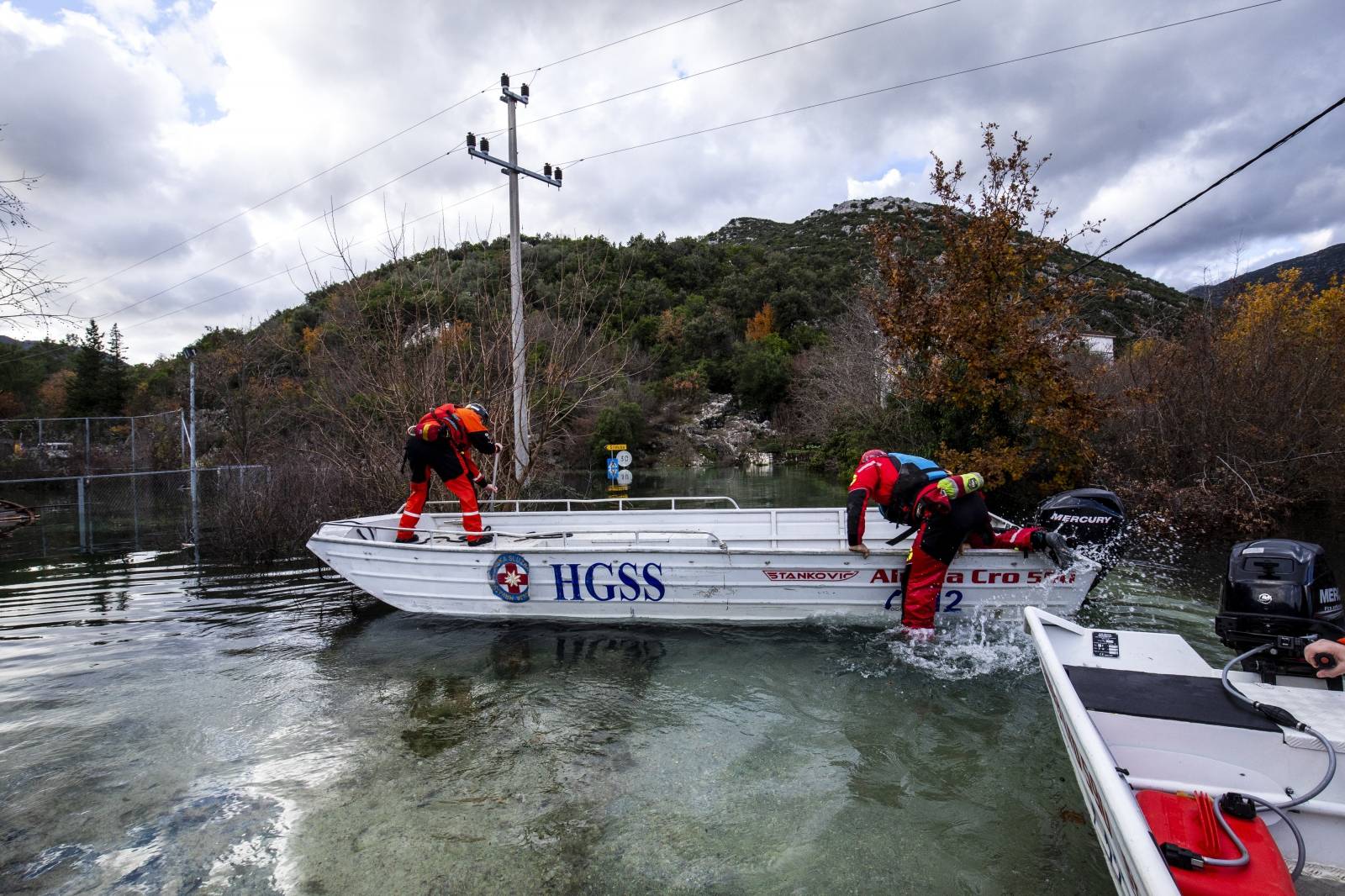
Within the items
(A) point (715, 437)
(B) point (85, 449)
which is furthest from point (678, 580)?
(A) point (715, 437)

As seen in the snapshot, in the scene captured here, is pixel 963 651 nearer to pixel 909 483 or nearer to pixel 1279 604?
pixel 909 483

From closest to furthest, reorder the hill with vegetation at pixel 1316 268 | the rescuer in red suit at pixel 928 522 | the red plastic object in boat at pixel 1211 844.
A: 1. the red plastic object in boat at pixel 1211 844
2. the rescuer in red suit at pixel 928 522
3. the hill with vegetation at pixel 1316 268

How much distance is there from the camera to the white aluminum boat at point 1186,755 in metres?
2.18

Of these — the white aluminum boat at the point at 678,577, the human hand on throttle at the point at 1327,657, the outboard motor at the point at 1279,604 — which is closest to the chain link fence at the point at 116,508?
the white aluminum boat at the point at 678,577

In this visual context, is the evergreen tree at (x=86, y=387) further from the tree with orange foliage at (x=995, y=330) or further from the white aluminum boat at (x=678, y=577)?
the tree with orange foliage at (x=995, y=330)

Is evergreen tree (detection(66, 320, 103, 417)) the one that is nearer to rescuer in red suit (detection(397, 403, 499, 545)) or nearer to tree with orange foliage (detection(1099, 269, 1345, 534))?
rescuer in red suit (detection(397, 403, 499, 545))

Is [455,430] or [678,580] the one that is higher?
[455,430]

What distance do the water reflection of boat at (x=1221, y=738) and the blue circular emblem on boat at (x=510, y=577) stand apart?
4.55 meters

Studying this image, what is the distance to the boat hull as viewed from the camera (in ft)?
19.1

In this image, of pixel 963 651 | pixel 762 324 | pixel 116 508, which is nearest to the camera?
pixel 963 651

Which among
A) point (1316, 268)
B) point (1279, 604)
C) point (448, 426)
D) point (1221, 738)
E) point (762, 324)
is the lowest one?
point (1221, 738)

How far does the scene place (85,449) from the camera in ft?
62.6

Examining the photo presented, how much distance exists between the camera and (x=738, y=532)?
8078 millimetres

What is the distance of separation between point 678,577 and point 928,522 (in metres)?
2.38
